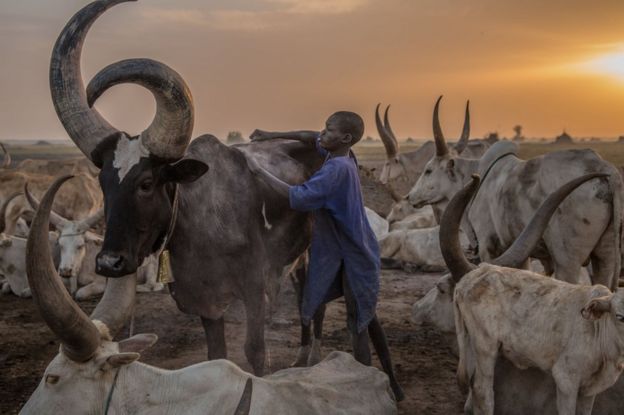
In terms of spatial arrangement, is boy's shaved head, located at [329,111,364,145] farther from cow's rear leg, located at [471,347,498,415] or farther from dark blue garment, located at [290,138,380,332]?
cow's rear leg, located at [471,347,498,415]

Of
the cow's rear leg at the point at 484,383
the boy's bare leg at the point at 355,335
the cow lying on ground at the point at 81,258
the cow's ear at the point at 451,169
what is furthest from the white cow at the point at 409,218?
the cow's rear leg at the point at 484,383

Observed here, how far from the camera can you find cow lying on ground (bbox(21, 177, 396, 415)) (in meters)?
3.01

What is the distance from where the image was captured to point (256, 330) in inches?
189

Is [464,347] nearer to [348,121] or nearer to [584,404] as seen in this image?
[584,404]

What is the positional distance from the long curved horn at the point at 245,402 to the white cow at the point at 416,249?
766cm

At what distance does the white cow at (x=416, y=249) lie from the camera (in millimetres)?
11031

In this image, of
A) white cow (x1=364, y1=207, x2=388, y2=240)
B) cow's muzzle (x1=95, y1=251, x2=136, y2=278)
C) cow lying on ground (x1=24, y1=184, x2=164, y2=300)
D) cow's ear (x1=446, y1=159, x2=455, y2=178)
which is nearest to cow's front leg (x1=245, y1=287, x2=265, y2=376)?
cow's muzzle (x1=95, y1=251, x2=136, y2=278)

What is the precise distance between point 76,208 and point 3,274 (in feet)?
8.52

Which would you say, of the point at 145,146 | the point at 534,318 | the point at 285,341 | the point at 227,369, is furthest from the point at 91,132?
the point at 285,341

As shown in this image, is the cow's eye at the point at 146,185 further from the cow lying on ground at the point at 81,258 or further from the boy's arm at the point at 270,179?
the cow lying on ground at the point at 81,258

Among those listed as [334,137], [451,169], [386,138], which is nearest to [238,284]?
[334,137]

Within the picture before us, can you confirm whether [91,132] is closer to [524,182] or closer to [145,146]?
[145,146]

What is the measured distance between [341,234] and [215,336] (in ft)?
3.65

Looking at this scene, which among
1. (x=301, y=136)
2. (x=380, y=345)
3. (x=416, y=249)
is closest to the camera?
(x=380, y=345)
